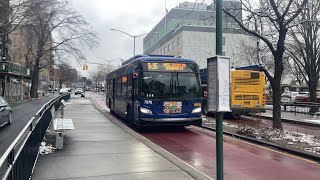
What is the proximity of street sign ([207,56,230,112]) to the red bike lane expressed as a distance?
A: 2677 millimetres

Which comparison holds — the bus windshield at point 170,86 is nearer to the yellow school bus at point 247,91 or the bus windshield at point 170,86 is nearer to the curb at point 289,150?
the curb at point 289,150

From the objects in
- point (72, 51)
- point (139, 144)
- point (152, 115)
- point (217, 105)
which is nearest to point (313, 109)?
point (152, 115)

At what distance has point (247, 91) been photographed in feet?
73.0

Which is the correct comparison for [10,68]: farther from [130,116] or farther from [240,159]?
[240,159]

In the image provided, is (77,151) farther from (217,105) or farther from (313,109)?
(313,109)

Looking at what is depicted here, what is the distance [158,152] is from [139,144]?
1.44 m

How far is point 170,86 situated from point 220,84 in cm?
979

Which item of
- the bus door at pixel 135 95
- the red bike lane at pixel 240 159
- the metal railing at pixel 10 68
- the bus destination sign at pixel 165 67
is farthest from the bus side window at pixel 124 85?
the metal railing at pixel 10 68

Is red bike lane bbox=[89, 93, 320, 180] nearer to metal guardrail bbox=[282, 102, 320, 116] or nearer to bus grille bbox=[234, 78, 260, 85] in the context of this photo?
bus grille bbox=[234, 78, 260, 85]

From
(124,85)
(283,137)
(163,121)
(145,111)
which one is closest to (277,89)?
(283,137)

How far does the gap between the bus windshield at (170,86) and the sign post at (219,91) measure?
9472 millimetres

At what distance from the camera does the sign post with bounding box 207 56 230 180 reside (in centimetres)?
541

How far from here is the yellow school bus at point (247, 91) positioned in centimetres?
2192

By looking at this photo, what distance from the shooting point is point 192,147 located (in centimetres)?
1155
